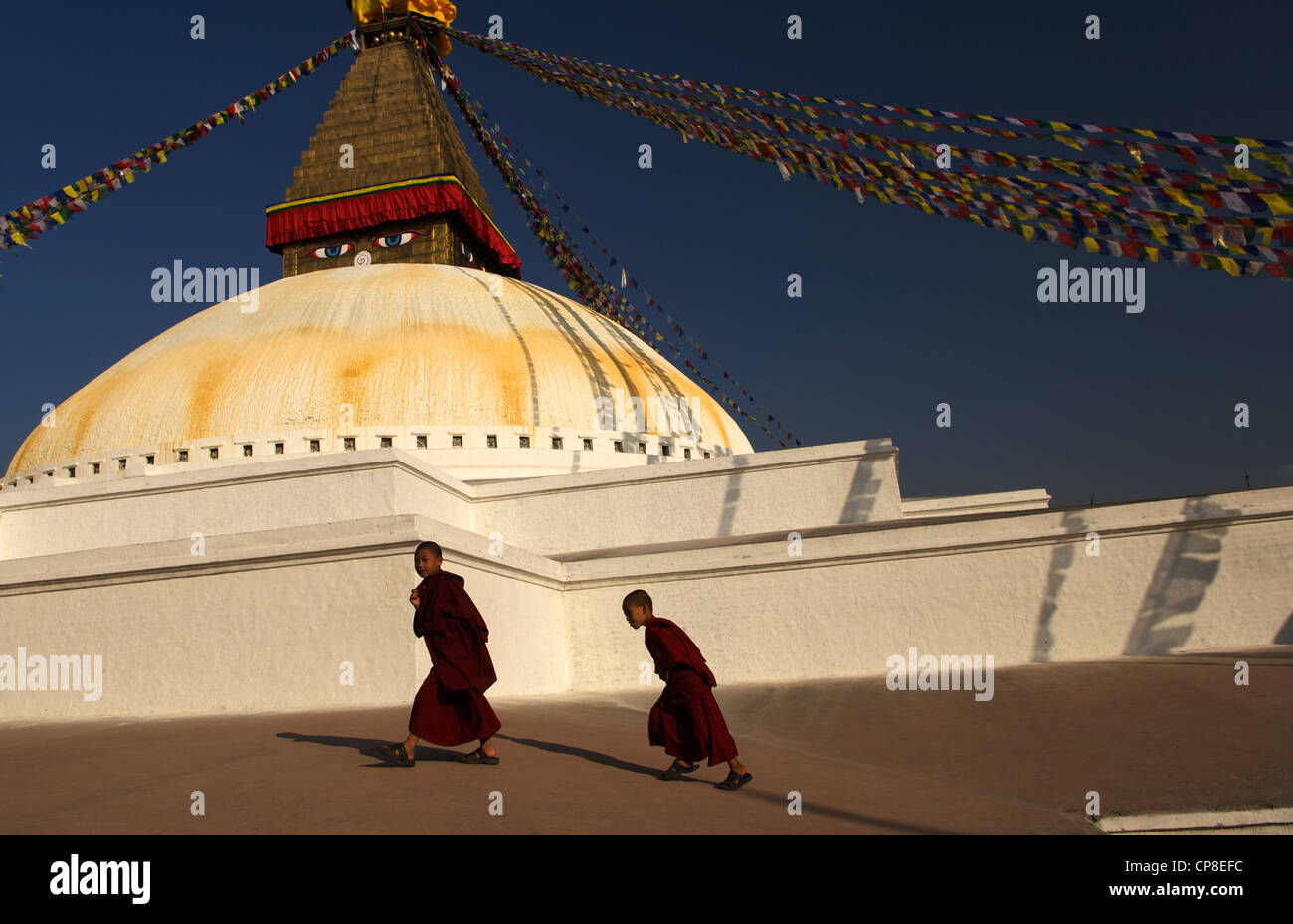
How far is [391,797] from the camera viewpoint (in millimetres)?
4512

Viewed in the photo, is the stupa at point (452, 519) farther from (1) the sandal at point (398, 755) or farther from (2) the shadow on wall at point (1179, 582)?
(1) the sandal at point (398, 755)

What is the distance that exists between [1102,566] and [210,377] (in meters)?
12.3

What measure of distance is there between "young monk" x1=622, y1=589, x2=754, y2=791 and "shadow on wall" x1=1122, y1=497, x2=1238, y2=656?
20.7ft

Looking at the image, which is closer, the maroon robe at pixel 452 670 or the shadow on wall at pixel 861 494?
the maroon robe at pixel 452 670

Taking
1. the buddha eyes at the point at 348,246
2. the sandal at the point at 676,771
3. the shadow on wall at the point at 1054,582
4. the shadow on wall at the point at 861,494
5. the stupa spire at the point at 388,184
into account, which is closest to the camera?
the sandal at the point at 676,771

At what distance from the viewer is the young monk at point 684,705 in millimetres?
5156

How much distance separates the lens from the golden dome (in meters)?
14.4

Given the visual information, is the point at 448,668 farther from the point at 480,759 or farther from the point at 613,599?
the point at 613,599

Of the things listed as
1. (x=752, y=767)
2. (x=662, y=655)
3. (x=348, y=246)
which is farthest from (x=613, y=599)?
(x=348, y=246)

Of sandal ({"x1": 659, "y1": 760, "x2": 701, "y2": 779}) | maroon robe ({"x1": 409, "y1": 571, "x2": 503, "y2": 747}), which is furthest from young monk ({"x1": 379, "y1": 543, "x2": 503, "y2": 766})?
sandal ({"x1": 659, "y1": 760, "x2": 701, "y2": 779})

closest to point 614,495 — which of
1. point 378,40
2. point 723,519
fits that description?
point 723,519

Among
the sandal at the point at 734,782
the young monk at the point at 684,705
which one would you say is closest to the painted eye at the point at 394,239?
the young monk at the point at 684,705

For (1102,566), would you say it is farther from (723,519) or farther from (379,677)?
(379,677)

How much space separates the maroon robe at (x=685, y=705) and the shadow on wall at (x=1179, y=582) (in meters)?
6.35
